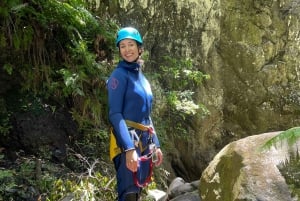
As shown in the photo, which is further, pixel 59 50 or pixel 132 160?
pixel 59 50

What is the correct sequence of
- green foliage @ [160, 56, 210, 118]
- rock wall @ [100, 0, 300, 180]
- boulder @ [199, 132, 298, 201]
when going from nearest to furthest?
boulder @ [199, 132, 298, 201] < green foliage @ [160, 56, 210, 118] < rock wall @ [100, 0, 300, 180]

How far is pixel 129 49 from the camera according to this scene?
3160 millimetres

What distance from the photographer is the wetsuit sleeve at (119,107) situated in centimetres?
296

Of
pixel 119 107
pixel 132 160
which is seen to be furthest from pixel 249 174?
pixel 119 107

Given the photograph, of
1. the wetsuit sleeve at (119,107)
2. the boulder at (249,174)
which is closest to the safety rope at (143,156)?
the wetsuit sleeve at (119,107)

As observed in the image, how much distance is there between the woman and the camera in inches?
120

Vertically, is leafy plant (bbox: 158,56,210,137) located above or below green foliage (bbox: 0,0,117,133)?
below

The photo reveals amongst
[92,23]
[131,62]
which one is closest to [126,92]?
[131,62]

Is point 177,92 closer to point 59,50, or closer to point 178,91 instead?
point 178,91

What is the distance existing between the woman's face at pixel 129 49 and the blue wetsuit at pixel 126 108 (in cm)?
5

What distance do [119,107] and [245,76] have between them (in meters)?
6.38

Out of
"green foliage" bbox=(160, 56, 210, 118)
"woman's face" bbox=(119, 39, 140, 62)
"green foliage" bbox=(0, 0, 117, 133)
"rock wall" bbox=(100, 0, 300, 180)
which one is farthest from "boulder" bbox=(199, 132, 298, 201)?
"rock wall" bbox=(100, 0, 300, 180)

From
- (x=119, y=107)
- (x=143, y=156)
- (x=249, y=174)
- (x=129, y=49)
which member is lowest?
(x=249, y=174)

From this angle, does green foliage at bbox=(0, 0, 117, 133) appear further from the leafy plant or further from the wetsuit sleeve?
the leafy plant
